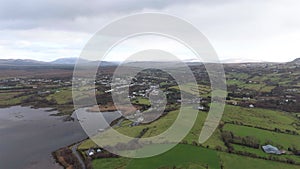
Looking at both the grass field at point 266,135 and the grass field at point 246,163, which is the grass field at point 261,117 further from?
the grass field at point 246,163

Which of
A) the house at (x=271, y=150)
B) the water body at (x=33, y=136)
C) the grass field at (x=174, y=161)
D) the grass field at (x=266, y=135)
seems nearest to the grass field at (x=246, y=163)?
the grass field at (x=174, y=161)

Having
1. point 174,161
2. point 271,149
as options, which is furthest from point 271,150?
point 174,161

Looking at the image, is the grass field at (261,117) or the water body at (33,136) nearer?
the water body at (33,136)

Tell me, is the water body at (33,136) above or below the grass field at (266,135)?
below

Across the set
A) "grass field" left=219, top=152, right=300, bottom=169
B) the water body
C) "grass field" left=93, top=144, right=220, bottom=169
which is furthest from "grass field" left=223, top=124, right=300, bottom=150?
the water body

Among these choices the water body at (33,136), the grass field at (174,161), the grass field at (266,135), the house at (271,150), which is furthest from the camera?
the grass field at (266,135)

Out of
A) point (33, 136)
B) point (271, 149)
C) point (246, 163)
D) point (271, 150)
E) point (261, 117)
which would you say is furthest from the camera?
point (261, 117)

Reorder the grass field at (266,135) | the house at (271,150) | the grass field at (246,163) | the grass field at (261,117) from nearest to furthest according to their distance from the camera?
the grass field at (246,163), the house at (271,150), the grass field at (266,135), the grass field at (261,117)

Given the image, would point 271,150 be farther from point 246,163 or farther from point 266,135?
point 246,163

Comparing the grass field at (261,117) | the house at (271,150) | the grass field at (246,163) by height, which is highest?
the grass field at (261,117)

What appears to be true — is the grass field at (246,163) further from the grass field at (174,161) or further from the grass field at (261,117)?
the grass field at (261,117)
